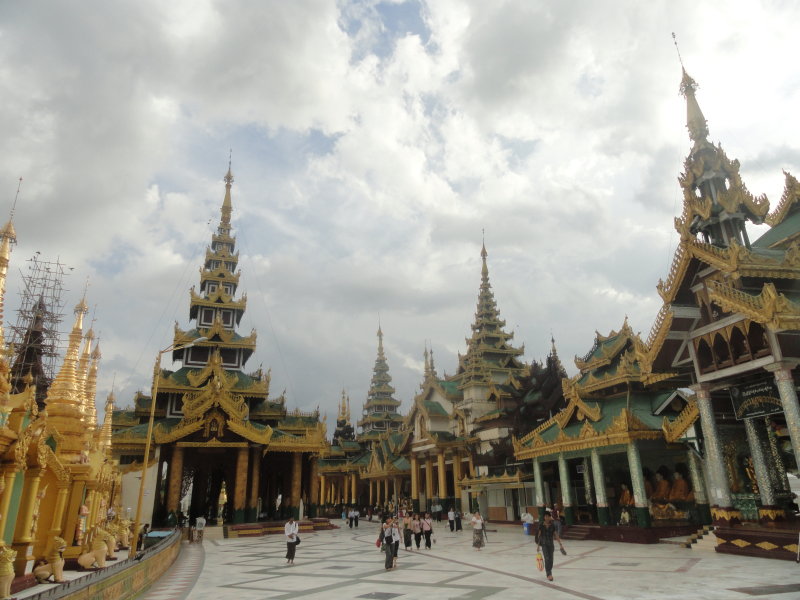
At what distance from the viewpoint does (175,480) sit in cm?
3334

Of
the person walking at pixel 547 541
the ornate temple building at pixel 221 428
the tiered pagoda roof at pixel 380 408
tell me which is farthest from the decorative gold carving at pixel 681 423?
the tiered pagoda roof at pixel 380 408

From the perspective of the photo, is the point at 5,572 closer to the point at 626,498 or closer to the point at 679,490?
the point at 626,498

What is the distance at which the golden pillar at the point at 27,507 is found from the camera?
12664 millimetres

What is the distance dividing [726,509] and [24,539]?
1958 cm

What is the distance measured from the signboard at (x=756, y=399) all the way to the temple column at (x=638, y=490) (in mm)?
5169

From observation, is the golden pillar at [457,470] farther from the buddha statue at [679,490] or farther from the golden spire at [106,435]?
the golden spire at [106,435]

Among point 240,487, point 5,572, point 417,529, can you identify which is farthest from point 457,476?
point 5,572

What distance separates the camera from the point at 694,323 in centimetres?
1848

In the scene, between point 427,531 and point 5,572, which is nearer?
point 5,572

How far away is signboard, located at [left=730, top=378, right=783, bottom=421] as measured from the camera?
16.1m

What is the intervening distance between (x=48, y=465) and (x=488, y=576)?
12278 millimetres

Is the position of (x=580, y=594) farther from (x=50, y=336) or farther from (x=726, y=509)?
(x=50, y=336)

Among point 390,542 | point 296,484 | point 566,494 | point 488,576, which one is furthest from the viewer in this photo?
point 296,484

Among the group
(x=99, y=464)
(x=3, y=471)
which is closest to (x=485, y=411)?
(x=99, y=464)
